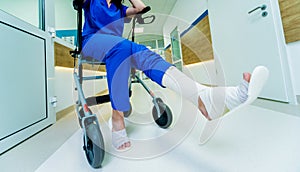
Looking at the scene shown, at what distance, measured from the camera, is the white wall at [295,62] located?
1.23 meters

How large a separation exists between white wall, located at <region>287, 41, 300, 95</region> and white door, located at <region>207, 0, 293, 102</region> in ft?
0.10

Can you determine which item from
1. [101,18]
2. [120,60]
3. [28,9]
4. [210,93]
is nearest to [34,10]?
[28,9]

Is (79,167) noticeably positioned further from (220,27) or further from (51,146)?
(220,27)

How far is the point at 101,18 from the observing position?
82 cm

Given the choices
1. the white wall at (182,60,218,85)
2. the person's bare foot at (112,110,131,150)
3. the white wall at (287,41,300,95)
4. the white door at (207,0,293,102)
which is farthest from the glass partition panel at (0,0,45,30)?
the white wall at (287,41,300,95)

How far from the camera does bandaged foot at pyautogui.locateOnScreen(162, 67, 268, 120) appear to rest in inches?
19.0

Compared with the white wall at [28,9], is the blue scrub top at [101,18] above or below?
below

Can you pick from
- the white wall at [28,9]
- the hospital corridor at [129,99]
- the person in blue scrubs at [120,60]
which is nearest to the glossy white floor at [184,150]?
the hospital corridor at [129,99]

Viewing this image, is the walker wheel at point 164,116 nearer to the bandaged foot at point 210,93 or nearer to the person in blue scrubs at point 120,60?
the person in blue scrubs at point 120,60

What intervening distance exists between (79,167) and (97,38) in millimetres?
577

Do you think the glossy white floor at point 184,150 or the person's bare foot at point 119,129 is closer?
the glossy white floor at point 184,150

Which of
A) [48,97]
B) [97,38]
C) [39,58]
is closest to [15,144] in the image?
[48,97]

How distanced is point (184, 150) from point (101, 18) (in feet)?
2.58

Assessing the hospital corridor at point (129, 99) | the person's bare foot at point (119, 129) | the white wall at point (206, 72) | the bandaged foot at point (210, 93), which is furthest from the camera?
the white wall at point (206, 72)
